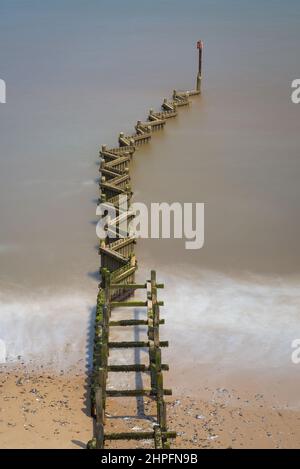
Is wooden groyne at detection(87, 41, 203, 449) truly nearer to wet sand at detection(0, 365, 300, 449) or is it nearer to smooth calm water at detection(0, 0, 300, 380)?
wet sand at detection(0, 365, 300, 449)

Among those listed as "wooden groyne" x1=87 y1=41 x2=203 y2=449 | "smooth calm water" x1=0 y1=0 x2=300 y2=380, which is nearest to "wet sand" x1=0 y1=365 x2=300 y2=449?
"wooden groyne" x1=87 y1=41 x2=203 y2=449

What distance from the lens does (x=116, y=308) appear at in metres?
21.4

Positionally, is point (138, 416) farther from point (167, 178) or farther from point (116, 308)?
point (167, 178)

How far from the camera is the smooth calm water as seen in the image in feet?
68.6

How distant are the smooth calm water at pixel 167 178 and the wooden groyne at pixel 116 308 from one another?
1.41 m

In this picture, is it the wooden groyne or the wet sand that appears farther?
the wet sand

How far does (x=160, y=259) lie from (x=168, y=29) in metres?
52.8

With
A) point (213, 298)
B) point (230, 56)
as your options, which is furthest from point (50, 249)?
point (230, 56)

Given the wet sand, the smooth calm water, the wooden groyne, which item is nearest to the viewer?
the wooden groyne

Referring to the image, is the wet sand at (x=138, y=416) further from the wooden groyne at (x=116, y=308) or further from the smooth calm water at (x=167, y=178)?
the smooth calm water at (x=167, y=178)

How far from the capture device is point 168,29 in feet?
235

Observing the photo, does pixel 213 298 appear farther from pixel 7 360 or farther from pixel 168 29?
pixel 168 29

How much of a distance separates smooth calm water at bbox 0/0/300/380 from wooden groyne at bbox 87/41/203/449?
1.41m

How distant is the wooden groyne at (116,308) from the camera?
15.2 meters
